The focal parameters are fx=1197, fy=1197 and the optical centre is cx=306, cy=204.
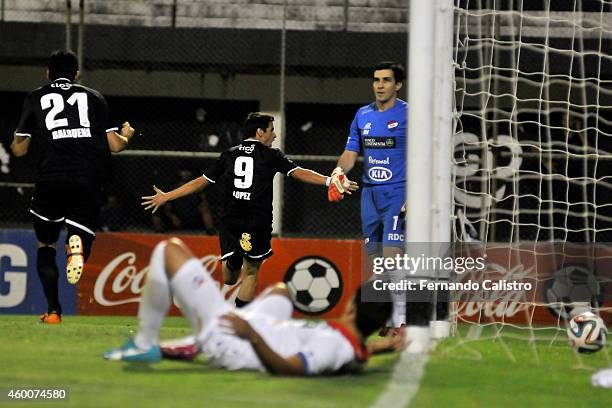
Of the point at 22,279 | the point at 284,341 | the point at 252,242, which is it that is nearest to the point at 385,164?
the point at 252,242

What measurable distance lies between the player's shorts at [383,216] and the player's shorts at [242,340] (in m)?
3.40

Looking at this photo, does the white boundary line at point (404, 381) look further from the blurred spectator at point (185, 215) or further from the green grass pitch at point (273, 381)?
the blurred spectator at point (185, 215)

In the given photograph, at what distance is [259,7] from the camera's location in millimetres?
17906

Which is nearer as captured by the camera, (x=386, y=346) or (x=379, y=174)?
(x=386, y=346)

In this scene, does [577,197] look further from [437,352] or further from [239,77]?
[437,352]

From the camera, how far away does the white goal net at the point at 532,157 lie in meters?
8.88

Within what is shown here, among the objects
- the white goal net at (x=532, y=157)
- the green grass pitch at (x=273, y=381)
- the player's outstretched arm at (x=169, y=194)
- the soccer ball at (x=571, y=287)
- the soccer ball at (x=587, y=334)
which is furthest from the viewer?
the soccer ball at (x=571, y=287)

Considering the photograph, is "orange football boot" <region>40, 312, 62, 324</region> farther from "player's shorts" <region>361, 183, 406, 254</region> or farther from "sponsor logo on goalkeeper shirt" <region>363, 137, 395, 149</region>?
"sponsor logo on goalkeeper shirt" <region>363, 137, 395, 149</region>

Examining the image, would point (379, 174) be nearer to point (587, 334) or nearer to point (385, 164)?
point (385, 164)

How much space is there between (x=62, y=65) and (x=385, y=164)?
2.62m

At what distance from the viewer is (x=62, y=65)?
928 cm

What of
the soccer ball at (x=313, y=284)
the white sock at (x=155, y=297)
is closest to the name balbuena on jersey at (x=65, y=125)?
the white sock at (x=155, y=297)

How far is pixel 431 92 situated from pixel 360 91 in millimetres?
9958

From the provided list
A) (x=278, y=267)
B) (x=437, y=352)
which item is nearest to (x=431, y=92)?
(x=437, y=352)
